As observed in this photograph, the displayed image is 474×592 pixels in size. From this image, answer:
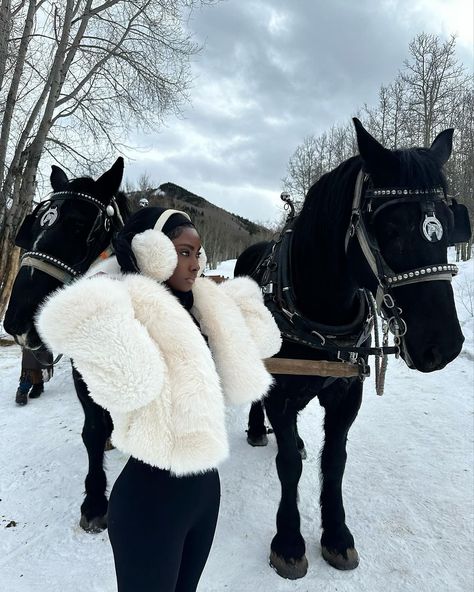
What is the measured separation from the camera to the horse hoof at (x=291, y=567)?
6.93 ft

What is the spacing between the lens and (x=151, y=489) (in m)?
1.21

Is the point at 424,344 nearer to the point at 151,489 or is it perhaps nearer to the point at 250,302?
the point at 250,302

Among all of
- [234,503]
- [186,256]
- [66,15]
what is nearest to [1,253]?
[66,15]

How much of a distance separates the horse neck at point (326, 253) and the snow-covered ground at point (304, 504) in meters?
1.44

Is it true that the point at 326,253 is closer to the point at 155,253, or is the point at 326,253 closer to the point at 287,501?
the point at 155,253

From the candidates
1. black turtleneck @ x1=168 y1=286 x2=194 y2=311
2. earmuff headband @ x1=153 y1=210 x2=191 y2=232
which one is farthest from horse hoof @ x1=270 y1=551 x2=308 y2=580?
earmuff headband @ x1=153 y1=210 x2=191 y2=232

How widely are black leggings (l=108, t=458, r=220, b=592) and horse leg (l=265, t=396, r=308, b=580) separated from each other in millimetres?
1014

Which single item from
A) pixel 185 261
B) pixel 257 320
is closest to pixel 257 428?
pixel 257 320

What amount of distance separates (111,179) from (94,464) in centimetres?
193

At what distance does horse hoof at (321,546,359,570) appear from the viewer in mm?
2164

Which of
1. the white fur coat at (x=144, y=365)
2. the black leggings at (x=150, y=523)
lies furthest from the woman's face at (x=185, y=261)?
the black leggings at (x=150, y=523)

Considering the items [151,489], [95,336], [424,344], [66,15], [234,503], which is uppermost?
[66,15]

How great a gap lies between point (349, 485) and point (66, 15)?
1093 cm

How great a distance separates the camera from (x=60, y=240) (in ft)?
7.33
